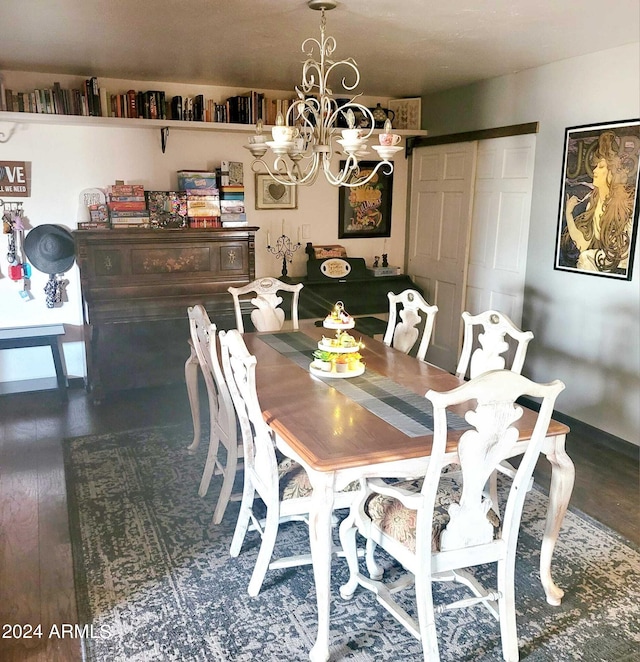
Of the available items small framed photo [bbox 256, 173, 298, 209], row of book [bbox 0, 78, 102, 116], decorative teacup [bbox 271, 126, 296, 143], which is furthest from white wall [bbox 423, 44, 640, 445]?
row of book [bbox 0, 78, 102, 116]

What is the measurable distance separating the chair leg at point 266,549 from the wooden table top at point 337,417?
0.32 metres

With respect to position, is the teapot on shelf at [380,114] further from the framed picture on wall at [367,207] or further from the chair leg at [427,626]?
the chair leg at [427,626]

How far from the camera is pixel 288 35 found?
10.9 ft

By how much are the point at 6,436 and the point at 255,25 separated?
9.11ft

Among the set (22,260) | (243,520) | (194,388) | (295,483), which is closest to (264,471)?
(295,483)

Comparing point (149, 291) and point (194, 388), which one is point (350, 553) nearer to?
point (194, 388)

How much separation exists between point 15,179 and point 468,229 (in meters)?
3.30

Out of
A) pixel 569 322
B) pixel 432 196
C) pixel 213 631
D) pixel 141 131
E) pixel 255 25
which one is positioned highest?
pixel 255 25

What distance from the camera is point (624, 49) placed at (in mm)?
3541

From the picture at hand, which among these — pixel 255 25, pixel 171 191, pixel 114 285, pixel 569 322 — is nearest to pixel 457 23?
pixel 255 25

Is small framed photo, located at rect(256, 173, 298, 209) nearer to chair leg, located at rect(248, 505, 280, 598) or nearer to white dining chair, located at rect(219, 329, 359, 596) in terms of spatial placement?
white dining chair, located at rect(219, 329, 359, 596)

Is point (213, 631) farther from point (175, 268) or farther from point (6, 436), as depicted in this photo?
point (175, 268)

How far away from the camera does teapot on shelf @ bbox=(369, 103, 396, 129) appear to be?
5.15 m

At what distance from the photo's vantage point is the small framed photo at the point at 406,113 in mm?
5238
